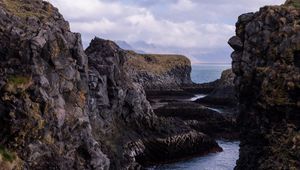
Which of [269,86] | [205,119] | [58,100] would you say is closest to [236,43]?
[269,86]

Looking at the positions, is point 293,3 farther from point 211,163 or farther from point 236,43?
point 211,163

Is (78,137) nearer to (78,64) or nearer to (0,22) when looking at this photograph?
(78,64)

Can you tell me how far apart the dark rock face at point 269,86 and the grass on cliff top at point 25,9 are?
88.9 feet

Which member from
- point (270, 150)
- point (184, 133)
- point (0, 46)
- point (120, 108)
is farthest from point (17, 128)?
point (184, 133)

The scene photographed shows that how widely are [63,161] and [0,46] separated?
47.5 ft

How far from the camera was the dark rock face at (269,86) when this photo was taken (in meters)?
65.4

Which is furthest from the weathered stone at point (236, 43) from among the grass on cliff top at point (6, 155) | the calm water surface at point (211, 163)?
the grass on cliff top at point (6, 155)

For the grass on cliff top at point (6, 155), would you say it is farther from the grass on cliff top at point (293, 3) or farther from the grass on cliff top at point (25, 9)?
the grass on cliff top at point (293, 3)

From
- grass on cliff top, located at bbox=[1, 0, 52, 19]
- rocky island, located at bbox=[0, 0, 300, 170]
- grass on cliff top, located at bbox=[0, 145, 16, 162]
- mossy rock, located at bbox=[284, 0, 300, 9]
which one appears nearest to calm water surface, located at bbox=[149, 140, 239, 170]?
rocky island, located at bbox=[0, 0, 300, 170]

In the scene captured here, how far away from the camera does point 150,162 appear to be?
94.1 m

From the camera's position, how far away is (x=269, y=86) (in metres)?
67.7

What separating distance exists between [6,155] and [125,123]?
40858 millimetres

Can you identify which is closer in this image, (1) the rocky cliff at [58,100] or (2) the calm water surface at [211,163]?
(1) the rocky cliff at [58,100]

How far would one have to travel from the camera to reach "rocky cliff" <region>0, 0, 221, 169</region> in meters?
57.4
